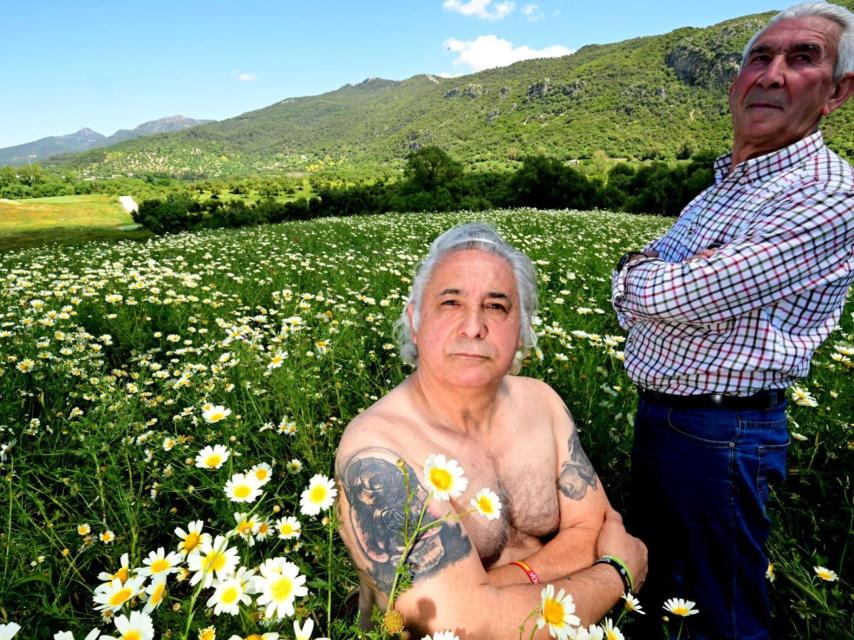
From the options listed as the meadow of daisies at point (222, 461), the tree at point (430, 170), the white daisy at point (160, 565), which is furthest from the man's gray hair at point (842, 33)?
the tree at point (430, 170)

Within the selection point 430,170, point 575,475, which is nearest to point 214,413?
point 575,475

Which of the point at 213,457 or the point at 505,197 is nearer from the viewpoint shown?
the point at 213,457

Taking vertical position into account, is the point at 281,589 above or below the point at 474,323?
below

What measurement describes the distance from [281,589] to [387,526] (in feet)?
1.21

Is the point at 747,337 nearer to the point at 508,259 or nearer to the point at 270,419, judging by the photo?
the point at 508,259

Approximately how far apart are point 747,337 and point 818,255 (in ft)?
1.02

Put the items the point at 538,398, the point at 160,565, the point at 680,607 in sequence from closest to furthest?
the point at 160,565 < the point at 680,607 < the point at 538,398

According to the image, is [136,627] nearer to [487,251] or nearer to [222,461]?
[222,461]

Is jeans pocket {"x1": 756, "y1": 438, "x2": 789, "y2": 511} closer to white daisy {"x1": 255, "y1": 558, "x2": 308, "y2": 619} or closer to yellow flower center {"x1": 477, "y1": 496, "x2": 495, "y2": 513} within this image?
yellow flower center {"x1": 477, "y1": 496, "x2": 495, "y2": 513}

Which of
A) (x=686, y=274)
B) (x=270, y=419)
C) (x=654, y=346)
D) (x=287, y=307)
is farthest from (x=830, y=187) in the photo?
(x=287, y=307)

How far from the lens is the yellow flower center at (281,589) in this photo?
999mm

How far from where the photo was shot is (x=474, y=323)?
1669 millimetres

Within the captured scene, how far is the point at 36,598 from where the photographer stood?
1.73 metres

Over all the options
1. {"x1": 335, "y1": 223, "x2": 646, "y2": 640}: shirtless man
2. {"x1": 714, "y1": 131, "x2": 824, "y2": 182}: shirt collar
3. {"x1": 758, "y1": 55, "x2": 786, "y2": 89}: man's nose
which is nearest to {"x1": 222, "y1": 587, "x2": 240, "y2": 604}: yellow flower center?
{"x1": 335, "y1": 223, "x2": 646, "y2": 640}: shirtless man
